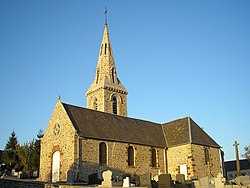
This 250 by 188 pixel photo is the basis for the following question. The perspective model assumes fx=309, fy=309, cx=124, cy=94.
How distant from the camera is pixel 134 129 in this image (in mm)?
32688

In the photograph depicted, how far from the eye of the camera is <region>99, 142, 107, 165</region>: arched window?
27.0 metres

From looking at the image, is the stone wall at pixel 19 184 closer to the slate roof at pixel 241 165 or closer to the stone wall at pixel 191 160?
the stone wall at pixel 191 160

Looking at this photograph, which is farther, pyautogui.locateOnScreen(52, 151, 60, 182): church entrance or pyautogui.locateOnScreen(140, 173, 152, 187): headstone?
pyautogui.locateOnScreen(52, 151, 60, 182): church entrance

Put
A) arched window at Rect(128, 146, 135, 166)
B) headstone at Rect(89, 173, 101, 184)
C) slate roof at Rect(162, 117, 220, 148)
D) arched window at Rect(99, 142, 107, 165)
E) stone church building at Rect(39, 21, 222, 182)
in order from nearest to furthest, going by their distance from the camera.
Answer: headstone at Rect(89, 173, 101, 184)
stone church building at Rect(39, 21, 222, 182)
arched window at Rect(99, 142, 107, 165)
arched window at Rect(128, 146, 135, 166)
slate roof at Rect(162, 117, 220, 148)

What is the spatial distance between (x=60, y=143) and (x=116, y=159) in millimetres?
5231

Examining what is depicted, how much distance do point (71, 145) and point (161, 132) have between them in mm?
13713

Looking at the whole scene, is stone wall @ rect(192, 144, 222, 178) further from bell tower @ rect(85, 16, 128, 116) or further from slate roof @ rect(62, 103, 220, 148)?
bell tower @ rect(85, 16, 128, 116)

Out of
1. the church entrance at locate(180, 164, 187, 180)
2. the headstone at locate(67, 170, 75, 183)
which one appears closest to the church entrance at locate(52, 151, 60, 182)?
the headstone at locate(67, 170, 75, 183)

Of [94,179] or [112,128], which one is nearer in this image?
[94,179]

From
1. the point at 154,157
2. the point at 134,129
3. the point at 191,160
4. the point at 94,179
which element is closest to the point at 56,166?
the point at 94,179

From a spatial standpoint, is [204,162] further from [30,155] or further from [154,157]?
[30,155]

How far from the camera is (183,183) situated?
22719mm

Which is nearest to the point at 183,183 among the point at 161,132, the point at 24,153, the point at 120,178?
the point at 120,178

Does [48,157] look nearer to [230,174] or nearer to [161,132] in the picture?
[161,132]
